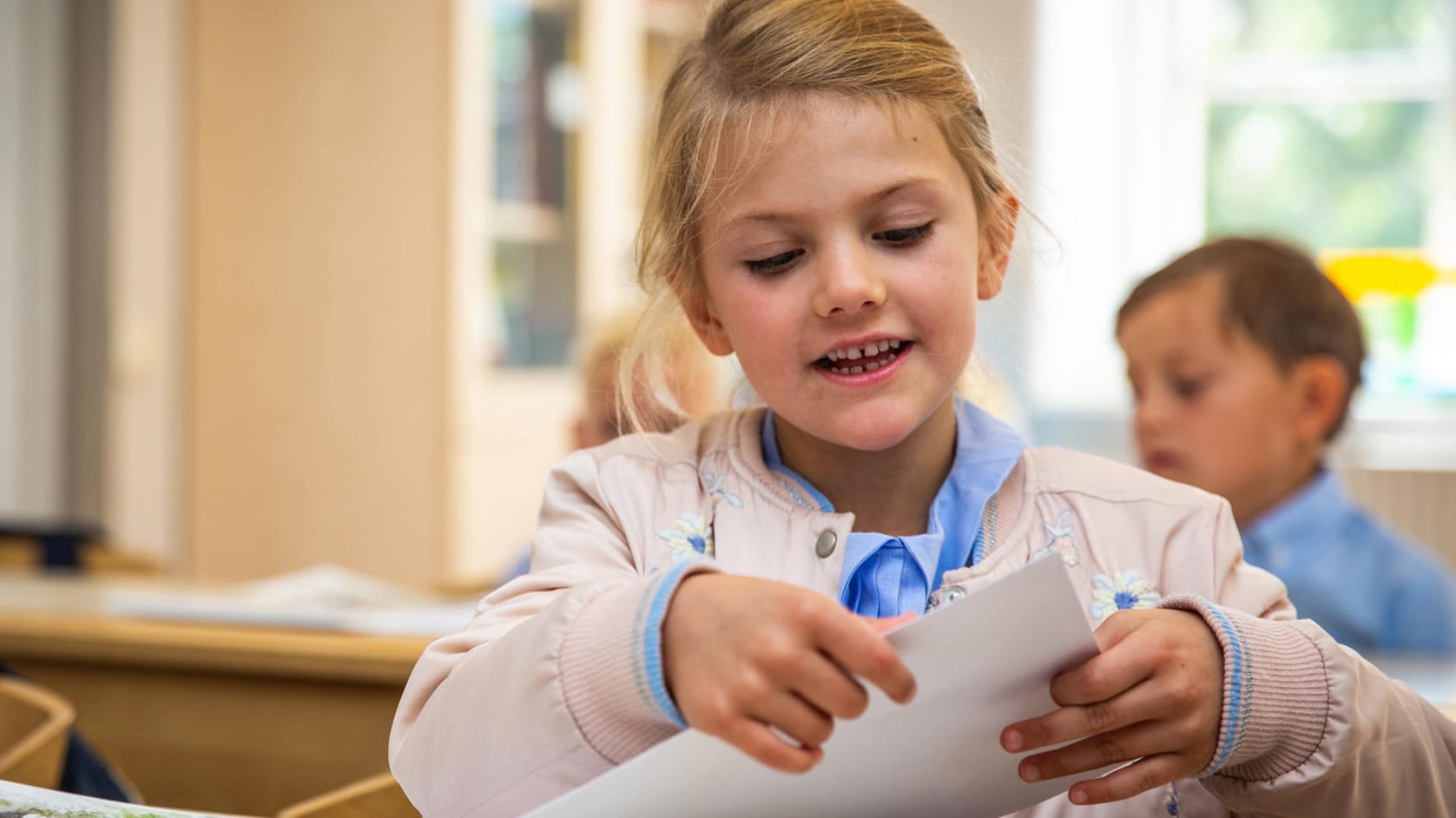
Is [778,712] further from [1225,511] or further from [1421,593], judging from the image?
[1421,593]

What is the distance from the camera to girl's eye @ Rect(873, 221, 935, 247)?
2.91 ft

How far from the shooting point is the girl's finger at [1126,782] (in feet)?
2.24

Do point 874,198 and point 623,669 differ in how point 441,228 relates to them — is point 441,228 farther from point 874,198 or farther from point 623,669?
point 623,669

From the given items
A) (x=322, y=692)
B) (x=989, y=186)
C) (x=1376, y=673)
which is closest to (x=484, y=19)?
(x=322, y=692)

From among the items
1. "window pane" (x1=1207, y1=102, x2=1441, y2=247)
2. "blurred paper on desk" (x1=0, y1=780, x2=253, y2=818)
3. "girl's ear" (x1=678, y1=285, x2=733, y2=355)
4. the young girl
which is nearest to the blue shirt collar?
the young girl

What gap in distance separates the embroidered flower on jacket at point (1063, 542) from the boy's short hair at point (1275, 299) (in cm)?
88

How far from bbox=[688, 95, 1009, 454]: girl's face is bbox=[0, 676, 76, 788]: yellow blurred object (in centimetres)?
52

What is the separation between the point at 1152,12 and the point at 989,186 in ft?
11.5

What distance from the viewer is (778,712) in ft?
1.98

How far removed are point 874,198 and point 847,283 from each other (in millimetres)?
63

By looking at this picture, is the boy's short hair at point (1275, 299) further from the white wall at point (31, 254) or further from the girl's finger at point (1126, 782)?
the white wall at point (31, 254)

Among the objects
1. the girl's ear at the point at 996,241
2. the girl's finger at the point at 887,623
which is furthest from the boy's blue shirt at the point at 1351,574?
the girl's finger at the point at 887,623

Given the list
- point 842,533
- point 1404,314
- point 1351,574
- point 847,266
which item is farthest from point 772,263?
point 1404,314

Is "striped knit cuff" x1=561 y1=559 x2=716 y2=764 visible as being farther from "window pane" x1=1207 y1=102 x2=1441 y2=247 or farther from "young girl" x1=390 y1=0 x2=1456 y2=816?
"window pane" x1=1207 y1=102 x2=1441 y2=247
